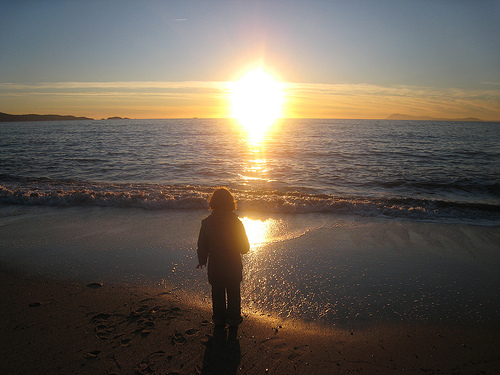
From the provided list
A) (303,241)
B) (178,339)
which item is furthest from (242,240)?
(303,241)

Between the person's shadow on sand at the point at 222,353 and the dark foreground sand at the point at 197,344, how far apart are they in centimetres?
1

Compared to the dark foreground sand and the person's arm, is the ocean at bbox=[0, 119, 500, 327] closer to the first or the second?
the dark foreground sand

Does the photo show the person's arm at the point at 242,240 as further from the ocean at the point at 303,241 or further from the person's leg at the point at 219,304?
the ocean at the point at 303,241

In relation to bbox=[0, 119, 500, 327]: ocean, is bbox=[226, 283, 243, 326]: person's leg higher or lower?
higher

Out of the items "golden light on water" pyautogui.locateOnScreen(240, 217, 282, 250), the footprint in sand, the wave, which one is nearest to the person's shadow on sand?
the footprint in sand

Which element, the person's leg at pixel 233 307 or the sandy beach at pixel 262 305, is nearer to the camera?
the sandy beach at pixel 262 305

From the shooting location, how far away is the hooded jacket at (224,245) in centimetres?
356

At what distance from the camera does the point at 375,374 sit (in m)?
2.98

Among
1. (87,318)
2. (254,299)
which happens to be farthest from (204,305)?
(87,318)

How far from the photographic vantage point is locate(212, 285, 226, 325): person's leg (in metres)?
3.62

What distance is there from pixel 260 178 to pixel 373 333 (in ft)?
41.3

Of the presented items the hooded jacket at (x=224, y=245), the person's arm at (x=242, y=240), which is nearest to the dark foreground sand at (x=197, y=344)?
the hooded jacket at (x=224, y=245)

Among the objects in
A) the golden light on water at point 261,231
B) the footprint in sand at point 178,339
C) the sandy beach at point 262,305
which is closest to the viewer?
the sandy beach at point 262,305

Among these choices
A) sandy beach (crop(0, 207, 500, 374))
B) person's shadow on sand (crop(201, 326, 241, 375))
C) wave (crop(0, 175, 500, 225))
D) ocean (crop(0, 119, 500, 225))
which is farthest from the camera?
ocean (crop(0, 119, 500, 225))
